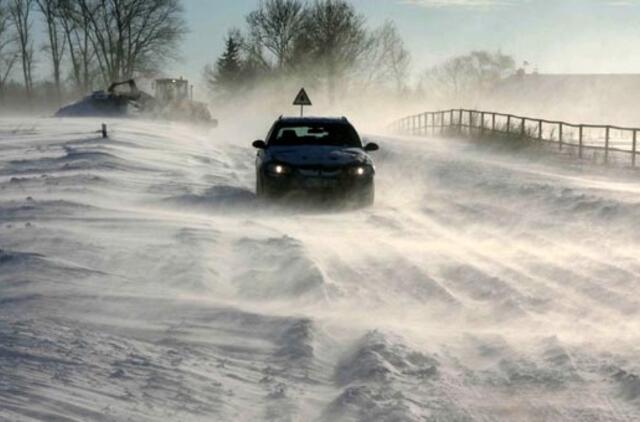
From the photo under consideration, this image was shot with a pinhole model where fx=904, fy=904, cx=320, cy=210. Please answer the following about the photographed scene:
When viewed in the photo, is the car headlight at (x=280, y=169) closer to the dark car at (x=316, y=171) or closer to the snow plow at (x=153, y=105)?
the dark car at (x=316, y=171)

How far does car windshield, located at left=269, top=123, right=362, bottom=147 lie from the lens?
14.2 meters

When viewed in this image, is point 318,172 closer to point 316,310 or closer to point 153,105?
point 316,310

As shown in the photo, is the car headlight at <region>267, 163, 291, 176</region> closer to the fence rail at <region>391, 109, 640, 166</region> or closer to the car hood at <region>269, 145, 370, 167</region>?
the car hood at <region>269, 145, 370, 167</region>

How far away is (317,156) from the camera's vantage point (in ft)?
44.0

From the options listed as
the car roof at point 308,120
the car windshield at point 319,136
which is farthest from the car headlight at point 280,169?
the car roof at point 308,120

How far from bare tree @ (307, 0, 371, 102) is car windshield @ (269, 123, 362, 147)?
195 ft

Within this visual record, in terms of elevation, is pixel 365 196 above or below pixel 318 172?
below

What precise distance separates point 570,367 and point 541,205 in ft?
26.8

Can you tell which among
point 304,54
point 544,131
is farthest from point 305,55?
point 544,131

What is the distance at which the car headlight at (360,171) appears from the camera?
13.4 metres

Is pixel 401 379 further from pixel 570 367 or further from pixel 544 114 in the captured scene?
pixel 544 114

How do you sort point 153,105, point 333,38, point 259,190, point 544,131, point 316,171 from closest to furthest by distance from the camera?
1. point 316,171
2. point 259,190
3. point 544,131
4. point 153,105
5. point 333,38

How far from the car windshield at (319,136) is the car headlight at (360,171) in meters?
0.87

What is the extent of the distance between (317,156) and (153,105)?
36.4 meters
